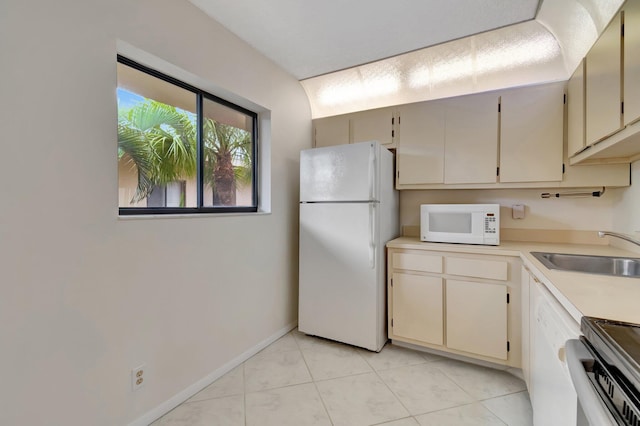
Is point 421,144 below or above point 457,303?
above

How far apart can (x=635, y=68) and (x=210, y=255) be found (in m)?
2.37

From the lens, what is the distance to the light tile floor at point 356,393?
63.7 inches

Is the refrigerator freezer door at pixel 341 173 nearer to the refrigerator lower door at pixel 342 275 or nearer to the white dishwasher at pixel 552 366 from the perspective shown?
the refrigerator lower door at pixel 342 275

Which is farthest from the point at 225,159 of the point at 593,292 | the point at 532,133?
the point at 532,133

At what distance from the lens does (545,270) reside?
1.35 metres

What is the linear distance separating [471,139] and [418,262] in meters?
1.12

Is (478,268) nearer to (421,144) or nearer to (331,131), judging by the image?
(421,144)

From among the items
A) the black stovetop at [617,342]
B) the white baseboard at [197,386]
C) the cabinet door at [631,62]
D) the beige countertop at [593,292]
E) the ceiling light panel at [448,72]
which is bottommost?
the white baseboard at [197,386]

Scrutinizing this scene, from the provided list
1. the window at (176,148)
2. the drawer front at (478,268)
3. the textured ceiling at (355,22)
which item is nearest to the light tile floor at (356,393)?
the drawer front at (478,268)

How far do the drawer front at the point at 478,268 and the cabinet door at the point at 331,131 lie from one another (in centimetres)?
152

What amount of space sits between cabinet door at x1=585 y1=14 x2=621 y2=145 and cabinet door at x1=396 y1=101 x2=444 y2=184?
3.18 feet

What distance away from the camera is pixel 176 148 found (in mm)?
1891

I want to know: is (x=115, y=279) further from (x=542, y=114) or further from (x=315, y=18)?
(x=542, y=114)

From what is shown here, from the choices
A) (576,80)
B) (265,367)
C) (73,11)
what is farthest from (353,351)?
(73,11)
